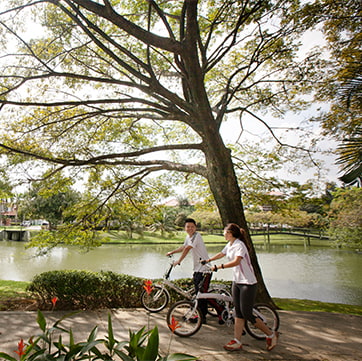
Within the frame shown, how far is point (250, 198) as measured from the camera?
8.62 metres

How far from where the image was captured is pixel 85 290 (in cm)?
498

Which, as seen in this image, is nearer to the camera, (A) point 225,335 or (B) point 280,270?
(A) point 225,335

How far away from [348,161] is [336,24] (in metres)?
4.61

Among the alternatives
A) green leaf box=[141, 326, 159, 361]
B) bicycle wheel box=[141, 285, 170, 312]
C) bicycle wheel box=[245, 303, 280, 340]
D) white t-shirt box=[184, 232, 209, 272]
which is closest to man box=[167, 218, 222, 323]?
white t-shirt box=[184, 232, 209, 272]

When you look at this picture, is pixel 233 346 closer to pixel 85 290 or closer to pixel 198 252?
pixel 198 252

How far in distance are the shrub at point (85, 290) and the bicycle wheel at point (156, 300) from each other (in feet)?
0.89

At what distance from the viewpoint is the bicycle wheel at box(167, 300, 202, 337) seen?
3.74 meters

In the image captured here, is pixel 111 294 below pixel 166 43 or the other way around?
below

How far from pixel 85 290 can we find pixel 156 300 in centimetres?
123

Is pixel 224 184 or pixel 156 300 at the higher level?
pixel 224 184

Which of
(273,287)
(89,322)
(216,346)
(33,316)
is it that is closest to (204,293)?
(216,346)

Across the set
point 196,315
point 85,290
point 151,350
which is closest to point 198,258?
point 196,315

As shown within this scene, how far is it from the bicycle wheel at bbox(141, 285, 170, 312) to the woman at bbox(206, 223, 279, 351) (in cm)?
184

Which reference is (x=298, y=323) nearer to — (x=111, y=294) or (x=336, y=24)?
(x=111, y=294)
